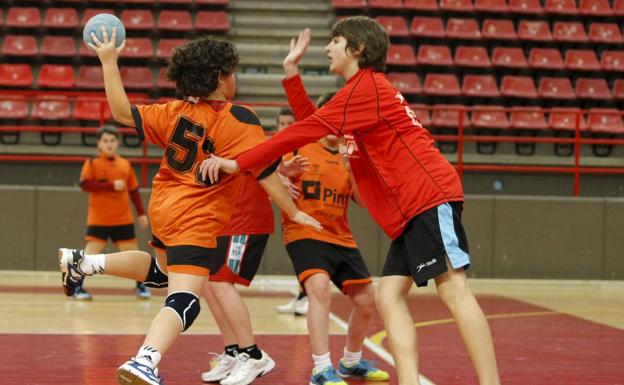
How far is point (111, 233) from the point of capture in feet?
36.7

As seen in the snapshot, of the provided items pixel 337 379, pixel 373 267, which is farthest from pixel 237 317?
Result: pixel 373 267

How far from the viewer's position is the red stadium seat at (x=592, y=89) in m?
16.9

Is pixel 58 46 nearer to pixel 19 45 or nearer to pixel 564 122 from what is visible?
pixel 19 45

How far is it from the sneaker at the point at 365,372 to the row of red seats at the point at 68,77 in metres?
10.3

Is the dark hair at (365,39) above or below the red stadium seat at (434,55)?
Answer: above

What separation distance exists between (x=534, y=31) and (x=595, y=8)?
1321 mm

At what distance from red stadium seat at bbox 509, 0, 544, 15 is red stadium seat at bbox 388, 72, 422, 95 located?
8.00 ft

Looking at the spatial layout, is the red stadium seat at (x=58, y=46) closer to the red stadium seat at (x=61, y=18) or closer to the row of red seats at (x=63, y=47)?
the row of red seats at (x=63, y=47)

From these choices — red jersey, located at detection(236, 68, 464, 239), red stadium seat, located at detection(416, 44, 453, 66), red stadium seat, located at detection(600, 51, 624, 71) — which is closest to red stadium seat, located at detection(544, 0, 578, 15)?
red stadium seat, located at detection(600, 51, 624, 71)

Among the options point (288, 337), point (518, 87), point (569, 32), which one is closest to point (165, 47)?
point (518, 87)

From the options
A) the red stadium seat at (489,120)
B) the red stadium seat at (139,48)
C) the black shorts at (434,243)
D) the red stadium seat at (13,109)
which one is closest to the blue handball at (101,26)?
the black shorts at (434,243)

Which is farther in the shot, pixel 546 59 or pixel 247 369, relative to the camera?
pixel 546 59

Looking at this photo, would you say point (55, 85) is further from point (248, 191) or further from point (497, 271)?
point (248, 191)

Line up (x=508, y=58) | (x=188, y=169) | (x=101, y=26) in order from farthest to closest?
1. (x=508, y=58)
2. (x=188, y=169)
3. (x=101, y=26)
